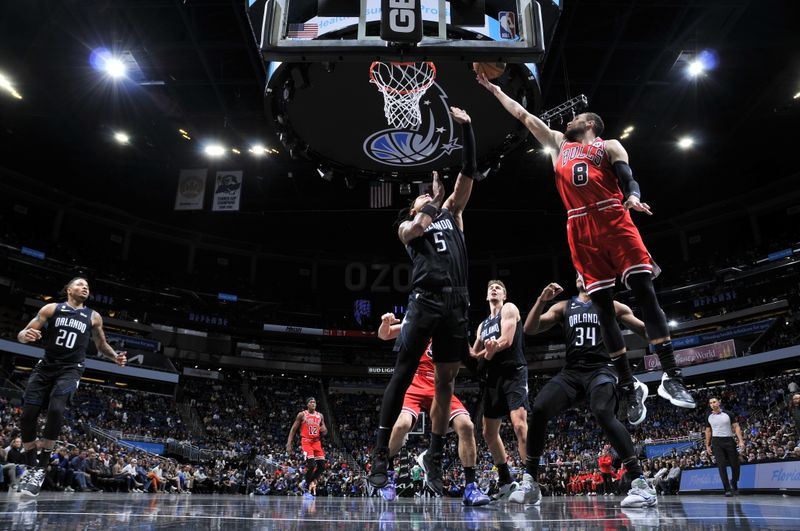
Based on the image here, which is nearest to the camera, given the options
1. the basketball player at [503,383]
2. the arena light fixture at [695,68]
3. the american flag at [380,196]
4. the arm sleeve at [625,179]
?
the arm sleeve at [625,179]

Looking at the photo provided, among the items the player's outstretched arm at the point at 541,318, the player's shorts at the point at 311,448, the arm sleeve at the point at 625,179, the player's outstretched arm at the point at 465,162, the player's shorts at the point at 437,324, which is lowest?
the player's shorts at the point at 311,448

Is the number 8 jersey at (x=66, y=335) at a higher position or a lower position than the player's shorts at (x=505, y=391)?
higher

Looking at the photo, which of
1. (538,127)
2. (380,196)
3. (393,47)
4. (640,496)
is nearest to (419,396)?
(640,496)

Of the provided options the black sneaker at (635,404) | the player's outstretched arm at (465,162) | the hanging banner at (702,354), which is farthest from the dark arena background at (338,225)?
the black sneaker at (635,404)

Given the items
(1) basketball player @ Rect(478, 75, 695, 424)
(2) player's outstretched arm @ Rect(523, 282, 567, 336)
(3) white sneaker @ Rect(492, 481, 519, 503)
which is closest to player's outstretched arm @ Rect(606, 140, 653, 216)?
(1) basketball player @ Rect(478, 75, 695, 424)

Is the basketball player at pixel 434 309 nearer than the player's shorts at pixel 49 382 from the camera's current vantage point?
Yes

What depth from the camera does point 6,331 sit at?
2788 cm

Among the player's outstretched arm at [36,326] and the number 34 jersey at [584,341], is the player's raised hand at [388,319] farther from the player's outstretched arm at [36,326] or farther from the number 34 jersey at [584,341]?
the player's outstretched arm at [36,326]

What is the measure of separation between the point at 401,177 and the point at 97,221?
26958mm

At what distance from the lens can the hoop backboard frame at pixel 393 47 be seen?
6.04m

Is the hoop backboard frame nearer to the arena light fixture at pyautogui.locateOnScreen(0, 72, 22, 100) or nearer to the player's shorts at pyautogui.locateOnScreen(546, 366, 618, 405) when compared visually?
the player's shorts at pyautogui.locateOnScreen(546, 366, 618, 405)

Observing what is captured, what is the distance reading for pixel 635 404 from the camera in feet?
14.1

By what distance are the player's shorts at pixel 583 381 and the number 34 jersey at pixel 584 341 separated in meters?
0.06

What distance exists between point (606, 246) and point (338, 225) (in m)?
31.8
